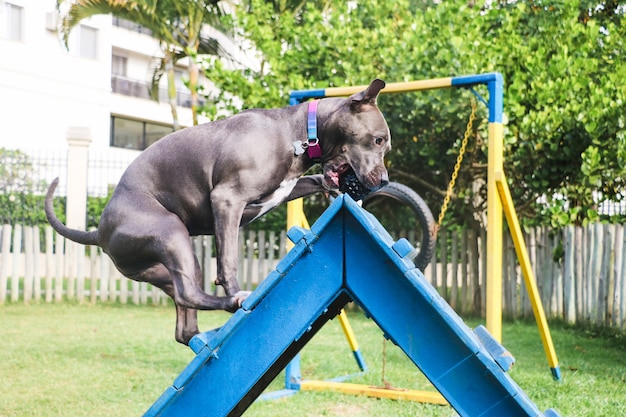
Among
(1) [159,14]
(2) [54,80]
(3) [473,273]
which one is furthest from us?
(2) [54,80]

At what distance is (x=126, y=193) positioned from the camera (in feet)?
9.25

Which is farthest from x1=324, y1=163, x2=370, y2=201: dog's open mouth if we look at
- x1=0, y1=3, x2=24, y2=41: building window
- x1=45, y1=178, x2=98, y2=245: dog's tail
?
x1=0, y1=3, x2=24, y2=41: building window

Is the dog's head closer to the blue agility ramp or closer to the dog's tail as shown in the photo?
the blue agility ramp

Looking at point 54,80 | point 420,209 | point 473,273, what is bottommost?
point 473,273

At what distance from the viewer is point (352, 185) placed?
289 cm

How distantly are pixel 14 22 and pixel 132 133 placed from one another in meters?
9.75

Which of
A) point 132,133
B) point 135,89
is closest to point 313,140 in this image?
point 135,89

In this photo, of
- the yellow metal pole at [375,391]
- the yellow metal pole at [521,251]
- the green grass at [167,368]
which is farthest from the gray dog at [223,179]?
the yellow metal pole at [375,391]

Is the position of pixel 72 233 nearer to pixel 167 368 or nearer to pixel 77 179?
pixel 167 368

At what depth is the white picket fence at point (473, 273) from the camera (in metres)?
8.96

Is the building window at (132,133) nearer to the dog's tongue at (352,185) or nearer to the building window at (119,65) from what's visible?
the building window at (119,65)

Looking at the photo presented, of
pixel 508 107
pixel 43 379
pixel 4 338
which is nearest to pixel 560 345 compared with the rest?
pixel 508 107

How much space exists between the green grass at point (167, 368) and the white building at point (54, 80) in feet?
44.0

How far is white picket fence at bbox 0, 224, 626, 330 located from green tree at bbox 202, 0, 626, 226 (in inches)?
18.6
